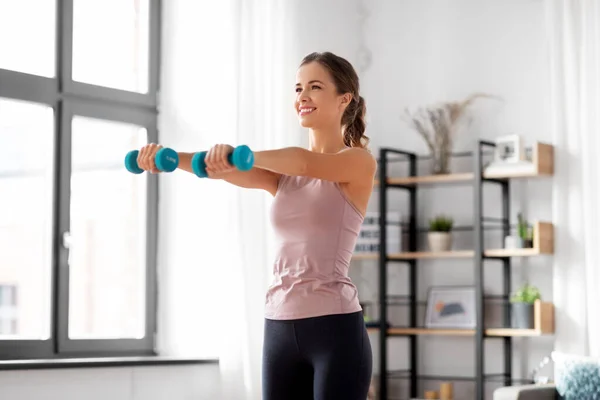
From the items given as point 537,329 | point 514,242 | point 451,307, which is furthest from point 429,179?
point 537,329

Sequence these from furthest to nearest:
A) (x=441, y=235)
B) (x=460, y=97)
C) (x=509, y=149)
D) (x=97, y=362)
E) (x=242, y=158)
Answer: (x=460, y=97)
(x=441, y=235)
(x=509, y=149)
(x=97, y=362)
(x=242, y=158)

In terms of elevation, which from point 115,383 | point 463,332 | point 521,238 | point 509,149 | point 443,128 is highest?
point 443,128

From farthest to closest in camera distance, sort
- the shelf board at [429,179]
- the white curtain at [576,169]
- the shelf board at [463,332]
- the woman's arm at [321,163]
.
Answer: the shelf board at [429,179] < the shelf board at [463,332] < the white curtain at [576,169] < the woman's arm at [321,163]

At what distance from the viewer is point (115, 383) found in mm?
3939

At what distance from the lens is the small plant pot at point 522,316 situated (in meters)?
4.54

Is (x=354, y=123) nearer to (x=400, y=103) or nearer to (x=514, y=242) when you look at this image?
(x=514, y=242)

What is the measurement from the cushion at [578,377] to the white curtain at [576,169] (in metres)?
0.46

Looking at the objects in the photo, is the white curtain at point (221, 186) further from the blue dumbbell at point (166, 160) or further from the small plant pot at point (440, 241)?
the blue dumbbell at point (166, 160)

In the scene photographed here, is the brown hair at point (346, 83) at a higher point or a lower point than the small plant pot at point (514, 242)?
higher

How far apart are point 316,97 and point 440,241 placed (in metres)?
3.06

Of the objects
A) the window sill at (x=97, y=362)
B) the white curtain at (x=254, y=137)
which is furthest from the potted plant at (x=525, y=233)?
the window sill at (x=97, y=362)

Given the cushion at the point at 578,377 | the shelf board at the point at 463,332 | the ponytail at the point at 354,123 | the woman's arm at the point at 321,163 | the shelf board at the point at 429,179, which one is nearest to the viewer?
the woman's arm at the point at 321,163

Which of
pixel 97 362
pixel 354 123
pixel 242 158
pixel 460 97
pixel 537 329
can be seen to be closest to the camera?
pixel 242 158

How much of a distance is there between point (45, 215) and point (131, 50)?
0.97 meters
